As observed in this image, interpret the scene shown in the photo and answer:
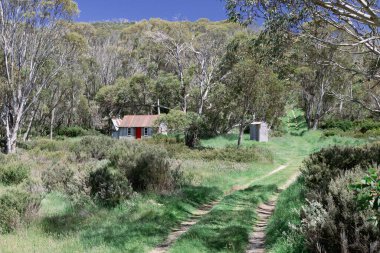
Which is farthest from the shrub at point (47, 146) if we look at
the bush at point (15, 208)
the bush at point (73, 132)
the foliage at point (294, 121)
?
the foliage at point (294, 121)

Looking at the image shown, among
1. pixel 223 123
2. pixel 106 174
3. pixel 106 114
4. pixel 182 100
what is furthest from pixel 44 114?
pixel 106 174

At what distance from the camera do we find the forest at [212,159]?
7.08m

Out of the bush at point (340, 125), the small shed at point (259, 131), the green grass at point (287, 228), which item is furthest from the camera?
the bush at point (340, 125)

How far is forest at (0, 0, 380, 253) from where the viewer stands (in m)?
7.08

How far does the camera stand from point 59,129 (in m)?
53.4

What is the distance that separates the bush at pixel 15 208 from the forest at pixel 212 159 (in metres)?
0.03

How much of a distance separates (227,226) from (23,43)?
25.4 metres

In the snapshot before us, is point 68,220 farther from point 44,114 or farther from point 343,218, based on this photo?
point 44,114

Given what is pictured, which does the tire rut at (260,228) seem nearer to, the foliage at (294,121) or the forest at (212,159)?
the forest at (212,159)

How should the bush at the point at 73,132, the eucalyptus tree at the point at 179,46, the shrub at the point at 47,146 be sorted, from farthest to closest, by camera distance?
the bush at the point at 73,132
the eucalyptus tree at the point at 179,46
the shrub at the point at 47,146

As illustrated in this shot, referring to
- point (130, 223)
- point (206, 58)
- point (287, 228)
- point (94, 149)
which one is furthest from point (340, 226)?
point (206, 58)

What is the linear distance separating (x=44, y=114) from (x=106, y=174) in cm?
4503

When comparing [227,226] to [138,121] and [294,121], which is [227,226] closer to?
[138,121]

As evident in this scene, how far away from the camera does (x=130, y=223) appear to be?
8930 millimetres
